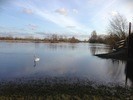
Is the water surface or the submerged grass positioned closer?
the submerged grass

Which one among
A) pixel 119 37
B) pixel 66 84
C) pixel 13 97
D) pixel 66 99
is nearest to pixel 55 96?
pixel 66 99

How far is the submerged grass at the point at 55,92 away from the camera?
10994mm

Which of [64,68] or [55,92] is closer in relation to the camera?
[55,92]

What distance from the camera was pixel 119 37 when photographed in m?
56.0

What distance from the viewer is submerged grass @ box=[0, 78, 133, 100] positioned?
1099cm

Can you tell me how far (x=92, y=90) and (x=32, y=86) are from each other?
447 cm

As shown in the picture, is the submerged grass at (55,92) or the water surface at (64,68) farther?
the water surface at (64,68)

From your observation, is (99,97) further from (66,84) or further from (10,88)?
(10,88)

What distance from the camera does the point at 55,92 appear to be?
12.3 m

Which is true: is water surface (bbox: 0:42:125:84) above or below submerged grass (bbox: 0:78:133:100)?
Answer: below

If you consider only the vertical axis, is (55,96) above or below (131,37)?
below

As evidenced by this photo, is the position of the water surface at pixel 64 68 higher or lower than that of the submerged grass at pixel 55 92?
lower

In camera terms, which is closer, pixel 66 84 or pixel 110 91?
pixel 110 91

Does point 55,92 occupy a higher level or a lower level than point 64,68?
higher
